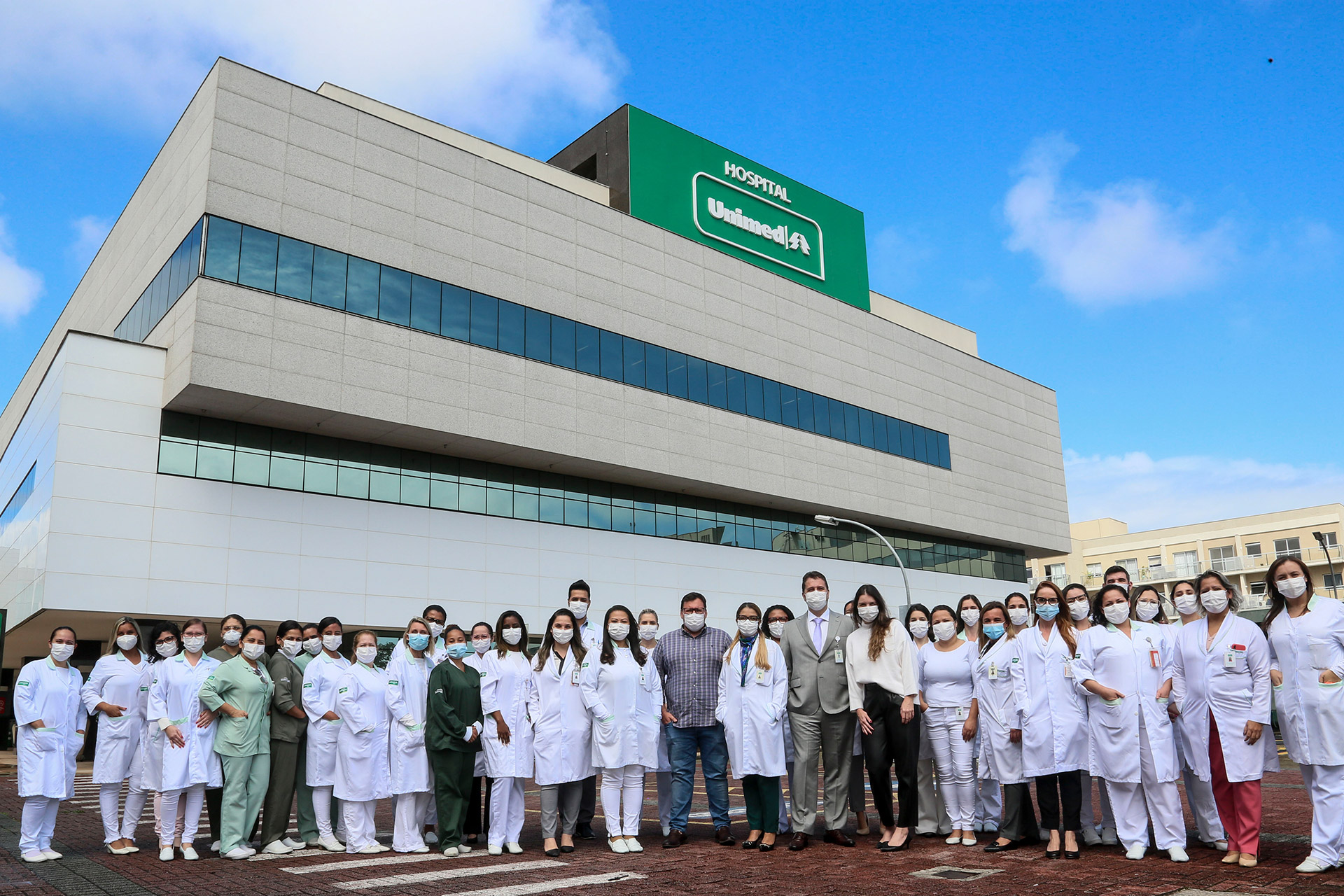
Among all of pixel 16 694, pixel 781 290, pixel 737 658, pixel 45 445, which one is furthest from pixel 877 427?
pixel 16 694

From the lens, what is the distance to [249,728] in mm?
9000

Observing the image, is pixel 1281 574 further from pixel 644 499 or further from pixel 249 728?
pixel 644 499

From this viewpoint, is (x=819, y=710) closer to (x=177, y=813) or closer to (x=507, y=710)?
(x=507, y=710)

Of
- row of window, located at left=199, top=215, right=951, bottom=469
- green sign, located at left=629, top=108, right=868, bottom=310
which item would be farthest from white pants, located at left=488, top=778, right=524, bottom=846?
green sign, located at left=629, top=108, right=868, bottom=310

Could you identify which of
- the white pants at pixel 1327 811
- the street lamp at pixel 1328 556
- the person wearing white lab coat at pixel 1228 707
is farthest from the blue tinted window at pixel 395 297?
the street lamp at pixel 1328 556

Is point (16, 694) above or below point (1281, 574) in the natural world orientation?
below

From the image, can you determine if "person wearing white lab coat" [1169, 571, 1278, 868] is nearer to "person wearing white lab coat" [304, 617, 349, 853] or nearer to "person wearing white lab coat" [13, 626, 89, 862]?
"person wearing white lab coat" [304, 617, 349, 853]

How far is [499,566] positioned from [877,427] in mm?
16002

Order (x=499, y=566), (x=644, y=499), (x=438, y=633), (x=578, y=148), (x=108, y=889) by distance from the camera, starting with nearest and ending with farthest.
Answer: (x=108, y=889), (x=438, y=633), (x=499, y=566), (x=644, y=499), (x=578, y=148)

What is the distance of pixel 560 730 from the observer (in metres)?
8.60

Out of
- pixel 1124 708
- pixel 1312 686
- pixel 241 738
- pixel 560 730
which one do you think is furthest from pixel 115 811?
pixel 1312 686

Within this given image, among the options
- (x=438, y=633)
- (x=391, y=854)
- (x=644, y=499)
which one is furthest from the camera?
(x=644, y=499)

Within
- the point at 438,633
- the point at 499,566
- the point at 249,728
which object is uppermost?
the point at 499,566

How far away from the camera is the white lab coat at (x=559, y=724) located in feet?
28.0
